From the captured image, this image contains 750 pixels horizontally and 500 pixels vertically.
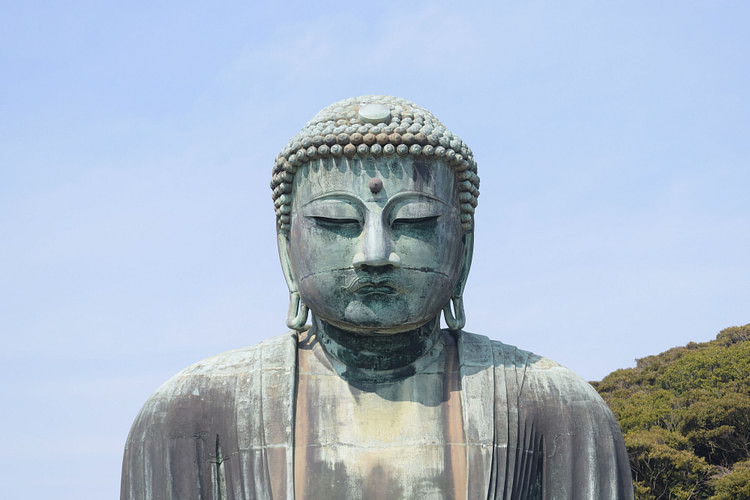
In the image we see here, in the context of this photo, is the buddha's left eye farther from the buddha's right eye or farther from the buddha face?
the buddha's right eye

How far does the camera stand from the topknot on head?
29.4 feet

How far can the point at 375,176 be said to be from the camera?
8.92 metres

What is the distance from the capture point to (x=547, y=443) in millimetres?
9125

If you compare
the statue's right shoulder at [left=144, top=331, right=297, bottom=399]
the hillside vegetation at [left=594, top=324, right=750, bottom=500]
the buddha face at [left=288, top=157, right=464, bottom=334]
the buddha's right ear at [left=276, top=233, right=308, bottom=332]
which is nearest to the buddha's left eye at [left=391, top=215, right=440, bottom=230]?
the buddha face at [left=288, top=157, right=464, bottom=334]

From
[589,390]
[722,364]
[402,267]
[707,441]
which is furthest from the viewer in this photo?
[722,364]

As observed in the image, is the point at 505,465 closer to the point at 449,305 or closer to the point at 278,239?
the point at 449,305

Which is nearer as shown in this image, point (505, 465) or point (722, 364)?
point (505, 465)

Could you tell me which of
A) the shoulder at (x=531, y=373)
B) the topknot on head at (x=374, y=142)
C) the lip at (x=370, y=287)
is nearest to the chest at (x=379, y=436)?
the shoulder at (x=531, y=373)

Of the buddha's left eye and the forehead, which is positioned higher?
the forehead

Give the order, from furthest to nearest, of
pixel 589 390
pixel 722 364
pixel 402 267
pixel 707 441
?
pixel 722 364
pixel 707 441
pixel 589 390
pixel 402 267

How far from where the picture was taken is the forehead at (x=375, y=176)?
8.91 m

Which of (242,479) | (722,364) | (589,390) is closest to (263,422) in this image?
(242,479)

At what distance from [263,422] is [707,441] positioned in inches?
1113

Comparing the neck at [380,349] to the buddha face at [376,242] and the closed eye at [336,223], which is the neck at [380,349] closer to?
the buddha face at [376,242]
